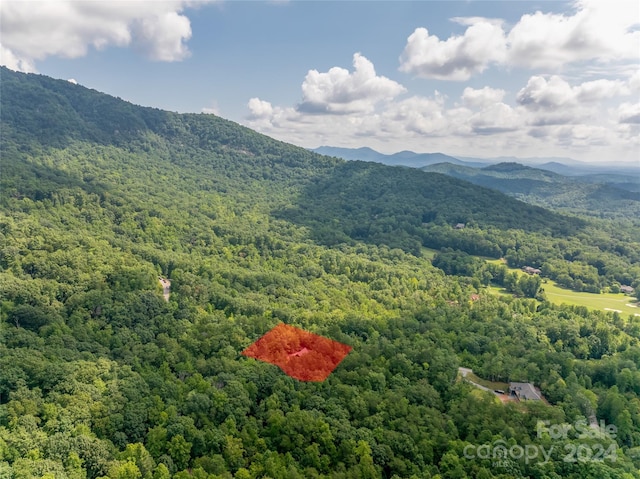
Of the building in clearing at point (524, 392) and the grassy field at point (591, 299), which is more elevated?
the grassy field at point (591, 299)

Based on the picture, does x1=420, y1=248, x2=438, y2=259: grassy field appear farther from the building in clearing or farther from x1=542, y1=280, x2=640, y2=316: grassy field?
the building in clearing

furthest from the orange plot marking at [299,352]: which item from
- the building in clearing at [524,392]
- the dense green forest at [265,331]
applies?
the building in clearing at [524,392]

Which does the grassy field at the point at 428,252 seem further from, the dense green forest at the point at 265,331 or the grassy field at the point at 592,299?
the grassy field at the point at 592,299

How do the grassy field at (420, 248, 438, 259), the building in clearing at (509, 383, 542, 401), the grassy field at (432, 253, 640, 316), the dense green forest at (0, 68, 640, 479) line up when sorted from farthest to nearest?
the grassy field at (420, 248, 438, 259)
the grassy field at (432, 253, 640, 316)
the building in clearing at (509, 383, 542, 401)
the dense green forest at (0, 68, 640, 479)

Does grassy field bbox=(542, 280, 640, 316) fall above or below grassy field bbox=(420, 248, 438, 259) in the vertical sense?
below

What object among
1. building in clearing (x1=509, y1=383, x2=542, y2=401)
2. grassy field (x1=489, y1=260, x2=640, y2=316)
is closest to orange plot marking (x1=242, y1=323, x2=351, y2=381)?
building in clearing (x1=509, y1=383, x2=542, y2=401)

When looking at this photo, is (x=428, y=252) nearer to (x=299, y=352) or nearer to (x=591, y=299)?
(x=591, y=299)
